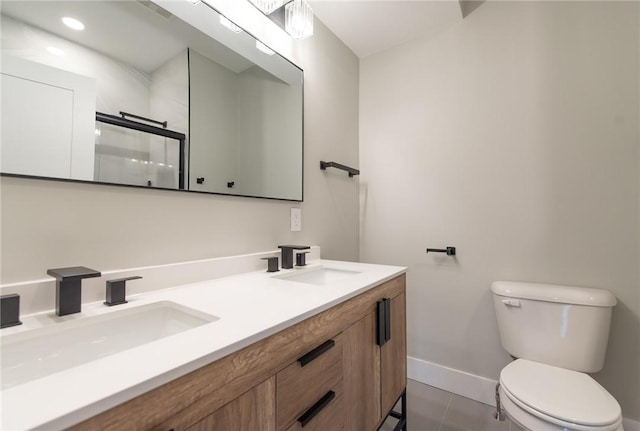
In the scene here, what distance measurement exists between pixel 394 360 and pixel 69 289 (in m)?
1.22

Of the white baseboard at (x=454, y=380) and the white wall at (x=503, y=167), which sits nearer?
the white wall at (x=503, y=167)

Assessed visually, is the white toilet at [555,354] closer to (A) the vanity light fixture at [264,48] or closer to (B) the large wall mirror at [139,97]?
(B) the large wall mirror at [139,97]

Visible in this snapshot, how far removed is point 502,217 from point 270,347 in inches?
62.9

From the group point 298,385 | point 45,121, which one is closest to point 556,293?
point 298,385

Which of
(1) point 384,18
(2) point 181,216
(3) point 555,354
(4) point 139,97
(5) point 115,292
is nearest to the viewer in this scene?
(5) point 115,292

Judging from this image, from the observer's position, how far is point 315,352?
0.76m

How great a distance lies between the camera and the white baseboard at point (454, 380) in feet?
5.47

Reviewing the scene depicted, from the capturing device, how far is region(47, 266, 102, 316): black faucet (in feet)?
2.20

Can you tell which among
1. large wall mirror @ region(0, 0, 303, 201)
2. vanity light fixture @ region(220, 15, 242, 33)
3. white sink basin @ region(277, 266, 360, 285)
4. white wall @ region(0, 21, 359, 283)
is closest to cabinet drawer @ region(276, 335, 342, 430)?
white sink basin @ region(277, 266, 360, 285)

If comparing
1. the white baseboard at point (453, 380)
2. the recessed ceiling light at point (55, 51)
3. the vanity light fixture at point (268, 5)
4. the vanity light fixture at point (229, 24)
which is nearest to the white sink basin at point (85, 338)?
the recessed ceiling light at point (55, 51)

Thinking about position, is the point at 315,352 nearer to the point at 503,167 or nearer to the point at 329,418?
the point at 329,418

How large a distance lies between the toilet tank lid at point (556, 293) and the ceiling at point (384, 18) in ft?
5.43

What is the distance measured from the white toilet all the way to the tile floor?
0.42 meters

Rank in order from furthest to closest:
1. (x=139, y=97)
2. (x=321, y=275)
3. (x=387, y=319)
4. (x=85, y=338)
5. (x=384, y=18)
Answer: (x=384, y=18) → (x=321, y=275) → (x=387, y=319) → (x=139, y=97) → (x=85, y=338)
